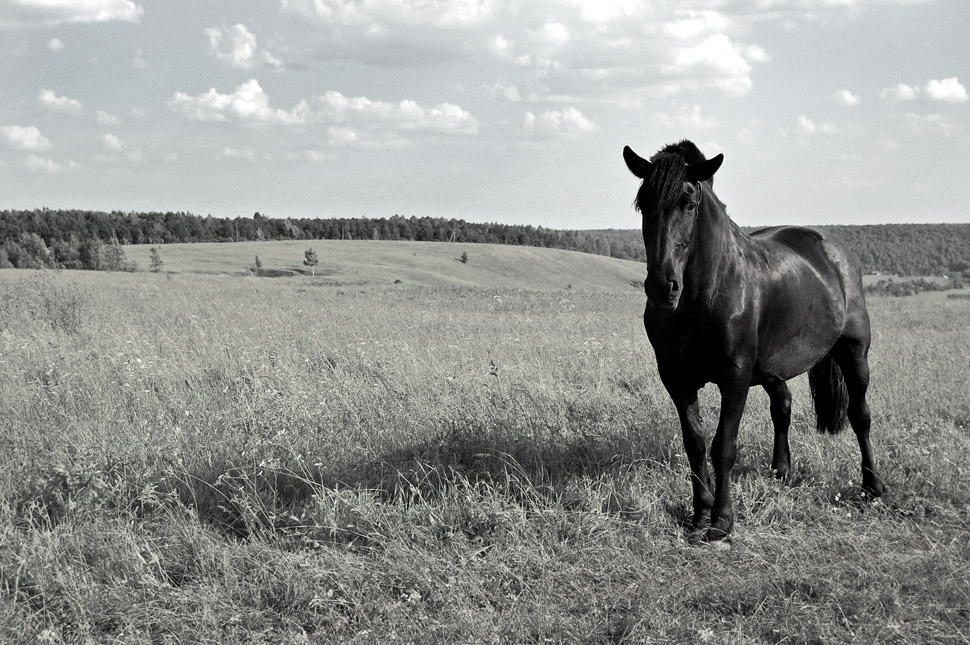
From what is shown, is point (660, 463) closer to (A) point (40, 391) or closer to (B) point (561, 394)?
(B) point (561, 394)

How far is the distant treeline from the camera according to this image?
80.2 meters

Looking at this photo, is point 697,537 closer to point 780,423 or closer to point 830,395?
point 780,423

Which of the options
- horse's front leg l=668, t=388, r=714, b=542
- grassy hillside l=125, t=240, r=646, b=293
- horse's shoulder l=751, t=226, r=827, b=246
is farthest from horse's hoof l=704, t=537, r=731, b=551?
grassy hillside l=125, t=240, r=646, b=293

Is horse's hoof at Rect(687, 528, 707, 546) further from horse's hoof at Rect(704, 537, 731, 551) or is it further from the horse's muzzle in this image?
the horse's muzzle

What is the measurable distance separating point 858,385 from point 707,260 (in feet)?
7.45

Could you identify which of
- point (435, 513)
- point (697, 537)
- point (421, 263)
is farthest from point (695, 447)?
point (421, 263)

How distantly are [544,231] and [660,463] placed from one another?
143 meters

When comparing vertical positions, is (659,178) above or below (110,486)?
above

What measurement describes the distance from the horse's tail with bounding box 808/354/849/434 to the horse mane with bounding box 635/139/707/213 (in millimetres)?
2909

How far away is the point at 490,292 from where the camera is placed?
42.6 meters

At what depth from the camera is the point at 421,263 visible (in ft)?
284

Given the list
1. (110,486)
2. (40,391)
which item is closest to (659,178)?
(110,486)

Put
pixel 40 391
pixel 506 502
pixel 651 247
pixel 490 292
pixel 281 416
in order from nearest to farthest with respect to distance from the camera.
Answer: pixel 651 247 → pixel 506 502 → pixel 281 416 → pixel 40 391 → pixel 490 292

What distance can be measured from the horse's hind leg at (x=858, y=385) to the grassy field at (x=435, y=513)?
0.23 meters
